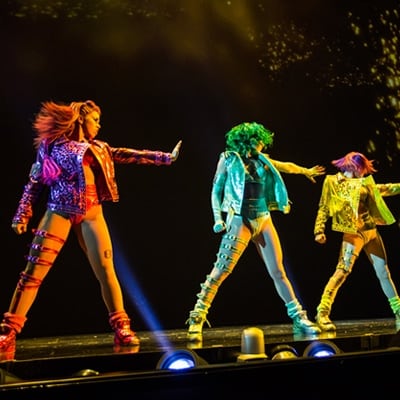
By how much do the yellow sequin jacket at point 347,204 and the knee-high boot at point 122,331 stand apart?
173 cm

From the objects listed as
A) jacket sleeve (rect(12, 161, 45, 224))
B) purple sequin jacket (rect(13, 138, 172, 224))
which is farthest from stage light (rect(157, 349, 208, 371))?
jacket sleeve (rect(12, 161, 45, 224))

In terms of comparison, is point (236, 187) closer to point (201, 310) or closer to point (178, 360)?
point (201, 310)

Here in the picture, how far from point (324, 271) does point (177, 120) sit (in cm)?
191

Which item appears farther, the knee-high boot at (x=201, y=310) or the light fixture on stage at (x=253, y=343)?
the knee-high boot at (x=201, y=310)

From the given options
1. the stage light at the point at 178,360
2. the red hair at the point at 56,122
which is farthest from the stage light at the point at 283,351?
the red hair at the point at 56,122

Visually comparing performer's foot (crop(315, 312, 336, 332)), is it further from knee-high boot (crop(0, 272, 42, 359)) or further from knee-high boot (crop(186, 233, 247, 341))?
knee-high boot (crop(0, 272, 42, 359))

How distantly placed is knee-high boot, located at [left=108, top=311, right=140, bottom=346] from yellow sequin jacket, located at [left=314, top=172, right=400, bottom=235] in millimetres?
1733

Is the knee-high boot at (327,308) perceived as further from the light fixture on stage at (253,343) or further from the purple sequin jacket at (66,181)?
the purple sequin jacket at (66,181)

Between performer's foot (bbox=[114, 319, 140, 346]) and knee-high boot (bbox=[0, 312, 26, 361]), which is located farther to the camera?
performer's foot (bbox=[114, 319, 140, 346])

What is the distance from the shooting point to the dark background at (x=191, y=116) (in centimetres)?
394

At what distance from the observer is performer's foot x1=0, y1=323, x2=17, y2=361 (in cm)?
275

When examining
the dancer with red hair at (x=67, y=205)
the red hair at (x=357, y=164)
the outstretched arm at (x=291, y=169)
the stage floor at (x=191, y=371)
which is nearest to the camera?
the stage floor at (x=191, y=371)

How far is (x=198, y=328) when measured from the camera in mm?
3430

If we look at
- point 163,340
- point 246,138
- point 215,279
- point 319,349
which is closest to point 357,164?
point 246,138
